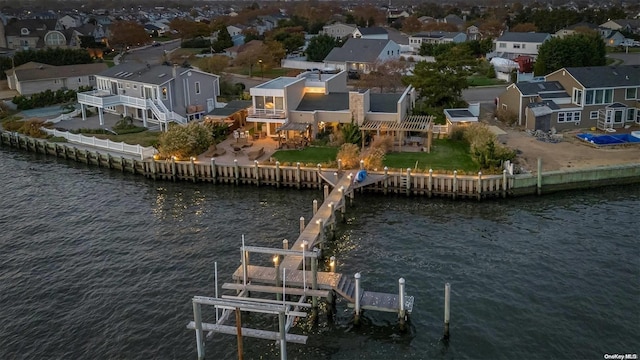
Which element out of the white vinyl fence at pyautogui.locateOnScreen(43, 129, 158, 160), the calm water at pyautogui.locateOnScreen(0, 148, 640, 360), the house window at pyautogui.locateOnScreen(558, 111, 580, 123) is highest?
the house window at pyautogui.locateOnScreen(558, 111, 580, 123)

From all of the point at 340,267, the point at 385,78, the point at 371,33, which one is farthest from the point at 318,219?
the point at 371,33

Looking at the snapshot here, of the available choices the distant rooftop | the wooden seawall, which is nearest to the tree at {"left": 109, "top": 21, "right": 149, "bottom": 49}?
the wooden seawall

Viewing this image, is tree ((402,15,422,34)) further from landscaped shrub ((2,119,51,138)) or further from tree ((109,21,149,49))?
landscaped shrub ((2,119,51,138))

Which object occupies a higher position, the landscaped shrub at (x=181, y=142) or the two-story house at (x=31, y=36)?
the two-story house at (x=31, y=36)

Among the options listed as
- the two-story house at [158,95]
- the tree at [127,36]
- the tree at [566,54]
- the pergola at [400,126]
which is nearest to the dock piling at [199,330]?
the pergola at [400,126]

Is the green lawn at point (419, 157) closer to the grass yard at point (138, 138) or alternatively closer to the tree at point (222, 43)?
the grass yard at point (138, 138)

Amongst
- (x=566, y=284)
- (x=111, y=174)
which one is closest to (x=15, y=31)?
(x=111, y=174)
